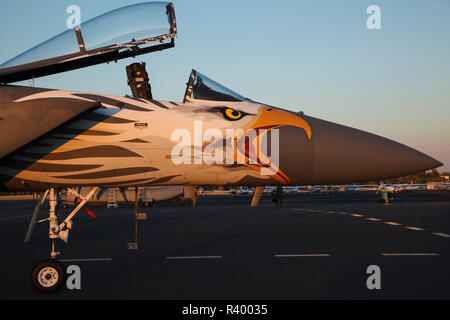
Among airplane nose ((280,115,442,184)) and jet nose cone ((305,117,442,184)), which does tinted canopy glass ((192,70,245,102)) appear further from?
jet nose cone ((305,117,442,184))

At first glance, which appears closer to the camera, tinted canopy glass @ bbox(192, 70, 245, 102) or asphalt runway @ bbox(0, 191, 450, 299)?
asphalt runway @ bbox(0, 191, 450, 299)

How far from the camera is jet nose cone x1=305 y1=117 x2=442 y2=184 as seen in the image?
5.57m

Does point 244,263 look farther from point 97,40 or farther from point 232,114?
point 97,40

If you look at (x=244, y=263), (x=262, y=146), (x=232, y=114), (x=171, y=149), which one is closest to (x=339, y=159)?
(x=262, y=146)

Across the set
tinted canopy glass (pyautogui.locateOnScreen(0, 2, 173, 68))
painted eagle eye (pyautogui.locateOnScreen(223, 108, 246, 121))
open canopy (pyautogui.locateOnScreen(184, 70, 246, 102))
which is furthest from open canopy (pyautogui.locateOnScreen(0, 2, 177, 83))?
painted eagle eye (pyautogui.locateOnScreen(223, 108, 246, 121))

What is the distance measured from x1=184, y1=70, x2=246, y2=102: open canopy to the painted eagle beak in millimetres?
715

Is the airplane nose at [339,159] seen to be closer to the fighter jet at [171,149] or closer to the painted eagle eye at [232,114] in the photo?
the fighter jet at [171,149]

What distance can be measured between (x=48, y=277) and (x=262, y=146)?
349 cm

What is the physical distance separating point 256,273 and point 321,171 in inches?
78.1

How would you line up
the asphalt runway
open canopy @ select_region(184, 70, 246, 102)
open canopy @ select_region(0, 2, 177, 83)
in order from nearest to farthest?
the asphalt runway < open canopy @ select_region(0, 2, 177, 83) < open canopy @ select_region(184, 70, 246, 102)

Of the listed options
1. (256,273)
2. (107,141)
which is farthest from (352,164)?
(107,141)

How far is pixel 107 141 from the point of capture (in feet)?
18.1

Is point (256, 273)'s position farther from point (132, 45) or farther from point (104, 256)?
point (132, 45)

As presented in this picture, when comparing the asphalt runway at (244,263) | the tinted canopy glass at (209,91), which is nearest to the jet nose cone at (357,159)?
the tinted canopy glass at (209,91)
